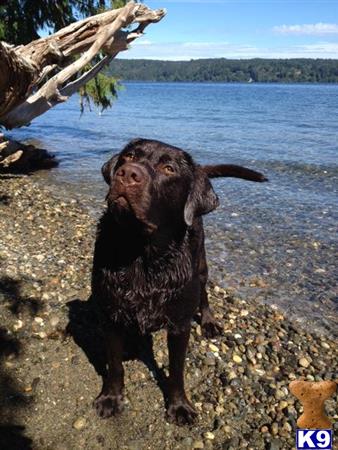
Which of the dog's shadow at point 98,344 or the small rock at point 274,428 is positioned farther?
the dog's shadow at point 98,344

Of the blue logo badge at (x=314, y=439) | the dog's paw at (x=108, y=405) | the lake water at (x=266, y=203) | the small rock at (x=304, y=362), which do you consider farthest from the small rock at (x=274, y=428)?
the lake water at (x=266, y=203)

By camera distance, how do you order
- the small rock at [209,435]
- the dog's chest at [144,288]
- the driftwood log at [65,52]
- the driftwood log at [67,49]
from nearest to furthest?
the dog's chest at [144,288] → the small rock at [209,435] → the driftwood log at [65,52] → the driftwood log at [67,49]

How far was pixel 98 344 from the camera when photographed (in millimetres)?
4418

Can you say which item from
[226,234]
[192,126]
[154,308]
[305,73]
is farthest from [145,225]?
[305,73]

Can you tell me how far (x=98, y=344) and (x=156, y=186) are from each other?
Answer: 6.73ft

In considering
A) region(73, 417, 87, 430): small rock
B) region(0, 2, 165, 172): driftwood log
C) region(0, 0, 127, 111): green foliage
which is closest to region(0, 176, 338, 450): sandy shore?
region(73, 417, 87, 430): small rock

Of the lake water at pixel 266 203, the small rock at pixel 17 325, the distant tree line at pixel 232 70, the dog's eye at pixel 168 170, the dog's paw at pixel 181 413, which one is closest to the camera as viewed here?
the dog's eye at pixel 168 170

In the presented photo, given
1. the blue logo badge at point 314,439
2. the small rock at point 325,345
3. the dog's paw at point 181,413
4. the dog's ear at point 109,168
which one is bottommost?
the small rock at point 325,345

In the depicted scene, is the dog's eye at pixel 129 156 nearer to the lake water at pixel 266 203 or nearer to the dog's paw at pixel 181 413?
the dog's paw at pixel 181 413

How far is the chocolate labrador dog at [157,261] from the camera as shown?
3.25 metres

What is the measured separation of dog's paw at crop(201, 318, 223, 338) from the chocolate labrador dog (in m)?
1.18

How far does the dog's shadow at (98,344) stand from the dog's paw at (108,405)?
1.12ft

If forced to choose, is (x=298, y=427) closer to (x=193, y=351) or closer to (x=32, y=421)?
(x=193, y=351)

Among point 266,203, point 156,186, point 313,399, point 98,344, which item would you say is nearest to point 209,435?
point 313,399
